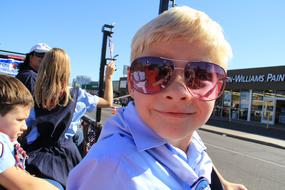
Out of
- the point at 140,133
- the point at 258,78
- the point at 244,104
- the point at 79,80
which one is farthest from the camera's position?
the point at 244,104

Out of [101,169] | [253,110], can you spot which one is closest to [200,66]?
[101,169]

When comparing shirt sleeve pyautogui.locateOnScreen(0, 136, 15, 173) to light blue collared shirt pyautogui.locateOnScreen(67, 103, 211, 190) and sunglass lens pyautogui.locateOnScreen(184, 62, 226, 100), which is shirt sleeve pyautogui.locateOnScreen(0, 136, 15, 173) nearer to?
light blue collared shirt pyautogui.locateOnScreen(67, 103, 211, 190)

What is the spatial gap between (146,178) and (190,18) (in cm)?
54

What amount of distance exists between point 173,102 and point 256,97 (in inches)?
1289

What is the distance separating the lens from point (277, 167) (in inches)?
417

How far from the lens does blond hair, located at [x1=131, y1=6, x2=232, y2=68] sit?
123cm

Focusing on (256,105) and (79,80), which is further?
(256,105)

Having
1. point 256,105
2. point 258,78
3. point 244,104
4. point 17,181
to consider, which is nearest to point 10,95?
point 17,181

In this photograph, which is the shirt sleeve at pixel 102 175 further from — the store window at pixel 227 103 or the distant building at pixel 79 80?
the store window at pixel 227 103

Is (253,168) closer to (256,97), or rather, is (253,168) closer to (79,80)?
(79,80)

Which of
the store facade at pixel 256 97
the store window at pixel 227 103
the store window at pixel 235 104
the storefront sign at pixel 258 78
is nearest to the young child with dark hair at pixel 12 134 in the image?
the storefront sign at pixel 258 78

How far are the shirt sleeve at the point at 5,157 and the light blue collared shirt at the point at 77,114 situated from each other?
2.88ft

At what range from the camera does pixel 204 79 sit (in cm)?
132

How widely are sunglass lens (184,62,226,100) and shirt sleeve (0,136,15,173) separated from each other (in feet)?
3.32
